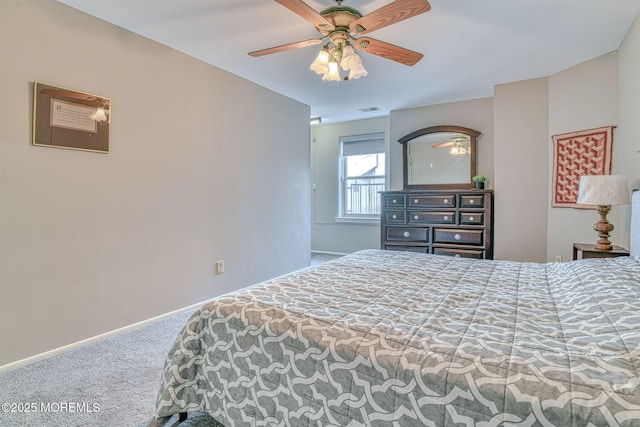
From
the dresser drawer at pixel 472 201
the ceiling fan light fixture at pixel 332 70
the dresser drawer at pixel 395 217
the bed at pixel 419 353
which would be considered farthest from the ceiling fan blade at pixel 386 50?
the dresser drawer at pixel 395 217

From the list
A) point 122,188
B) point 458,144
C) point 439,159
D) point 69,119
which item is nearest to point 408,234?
point 439,159

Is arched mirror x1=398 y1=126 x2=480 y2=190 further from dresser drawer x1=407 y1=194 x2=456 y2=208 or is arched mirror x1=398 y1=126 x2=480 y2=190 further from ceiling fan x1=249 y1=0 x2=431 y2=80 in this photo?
ceiling fan x1=249 y1=0 x2=431 y2=80

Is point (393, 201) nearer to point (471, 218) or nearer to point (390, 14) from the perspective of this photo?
point (471, 218)

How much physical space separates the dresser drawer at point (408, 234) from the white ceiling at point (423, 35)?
1.73 m

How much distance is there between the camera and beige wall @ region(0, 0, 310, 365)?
202 cm

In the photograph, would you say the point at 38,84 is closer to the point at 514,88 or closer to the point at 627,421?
the point at 627,421

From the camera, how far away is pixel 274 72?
338 centimetres

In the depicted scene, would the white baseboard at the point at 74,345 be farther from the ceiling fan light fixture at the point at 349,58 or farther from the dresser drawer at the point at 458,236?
the dresser drawer at the point at 458,236

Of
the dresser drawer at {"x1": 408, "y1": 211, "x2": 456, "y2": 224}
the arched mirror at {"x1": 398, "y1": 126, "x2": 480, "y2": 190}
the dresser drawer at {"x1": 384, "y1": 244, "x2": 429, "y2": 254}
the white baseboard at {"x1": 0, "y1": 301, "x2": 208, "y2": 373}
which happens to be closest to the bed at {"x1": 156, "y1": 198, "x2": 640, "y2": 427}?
the white baseboard at {"x1": 0, "y1": 301, "x2": 208, "y2": 373}

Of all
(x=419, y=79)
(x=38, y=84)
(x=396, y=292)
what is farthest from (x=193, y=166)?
(x=419, y=79)

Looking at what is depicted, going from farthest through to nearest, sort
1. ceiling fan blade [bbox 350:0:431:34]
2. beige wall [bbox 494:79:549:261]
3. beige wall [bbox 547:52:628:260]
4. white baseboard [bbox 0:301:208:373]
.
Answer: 1. beige wall [bbox 494:79:549:261]
2. beige wall [bbox 547:52:628:260]
3. white baseboard [bbox 0:301:208:373]
4. ceiling fan blade [bbox 350:0:431:34]

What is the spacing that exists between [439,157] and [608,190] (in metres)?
2.18

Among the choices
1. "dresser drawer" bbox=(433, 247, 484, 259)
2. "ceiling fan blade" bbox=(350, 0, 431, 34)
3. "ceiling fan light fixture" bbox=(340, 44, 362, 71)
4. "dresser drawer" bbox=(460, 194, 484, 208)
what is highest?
"ceiling fan blade" bbox=(350, 0, 431, 34)

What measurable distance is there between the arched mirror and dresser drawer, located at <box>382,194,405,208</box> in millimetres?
469
